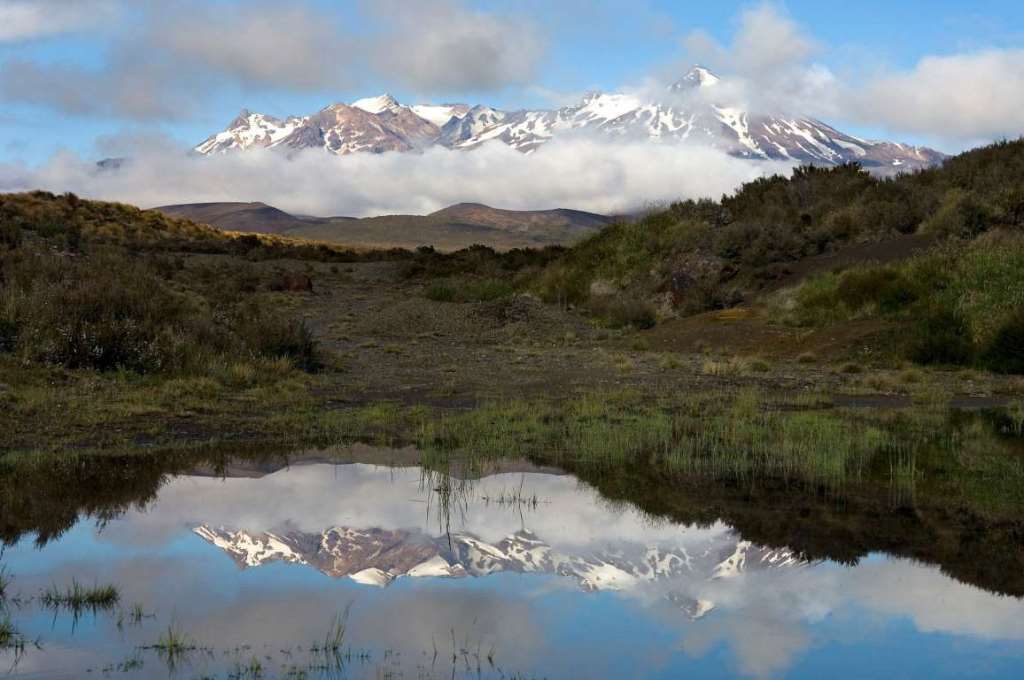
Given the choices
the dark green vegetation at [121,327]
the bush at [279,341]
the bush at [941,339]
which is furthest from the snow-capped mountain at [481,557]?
the bush at [941,339]

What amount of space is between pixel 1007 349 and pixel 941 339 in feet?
4.42

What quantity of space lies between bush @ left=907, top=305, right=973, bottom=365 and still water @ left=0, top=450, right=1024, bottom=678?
13.6 metres

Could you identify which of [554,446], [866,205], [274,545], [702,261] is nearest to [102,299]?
[554,446]

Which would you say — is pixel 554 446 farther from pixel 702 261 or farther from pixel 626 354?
pixel 702 261

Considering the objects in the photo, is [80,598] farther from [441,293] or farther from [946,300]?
[441,293]

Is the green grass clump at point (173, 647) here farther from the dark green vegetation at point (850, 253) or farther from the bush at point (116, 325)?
the dark green vegetation at point (850, 253)

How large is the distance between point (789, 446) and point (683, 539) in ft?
12.5

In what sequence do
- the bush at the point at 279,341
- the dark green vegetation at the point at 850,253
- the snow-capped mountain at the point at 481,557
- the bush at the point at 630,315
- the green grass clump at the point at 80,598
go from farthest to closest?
the bush at the point at 630,315, the dark green vegetation at the point at 850,253, the bush at the point at 279,341, the snow-capped mountain at the point at 481,557, the green grass clump at the point at 80,598

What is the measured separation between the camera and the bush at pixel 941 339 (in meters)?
20.2

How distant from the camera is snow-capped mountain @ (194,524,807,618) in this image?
6727 millimetres

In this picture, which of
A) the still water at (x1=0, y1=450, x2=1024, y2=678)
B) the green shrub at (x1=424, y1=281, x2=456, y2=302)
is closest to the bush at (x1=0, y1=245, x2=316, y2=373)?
the still water at (x1=0, y1=450, x2=1024, y2=678)

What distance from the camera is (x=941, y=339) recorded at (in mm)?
20406

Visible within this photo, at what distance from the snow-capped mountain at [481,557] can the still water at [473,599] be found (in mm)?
21

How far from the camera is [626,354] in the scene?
23.5 meters
